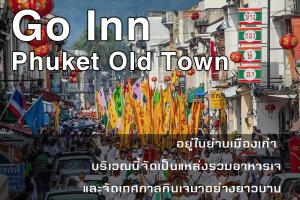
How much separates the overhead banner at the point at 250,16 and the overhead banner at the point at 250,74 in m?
2.39

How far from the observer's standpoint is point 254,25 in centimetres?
5088

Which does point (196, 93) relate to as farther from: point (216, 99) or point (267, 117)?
point (267, 117)

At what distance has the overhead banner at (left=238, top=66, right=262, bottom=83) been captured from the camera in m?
51.1

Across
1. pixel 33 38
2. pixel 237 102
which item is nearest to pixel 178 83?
pixel 237 102

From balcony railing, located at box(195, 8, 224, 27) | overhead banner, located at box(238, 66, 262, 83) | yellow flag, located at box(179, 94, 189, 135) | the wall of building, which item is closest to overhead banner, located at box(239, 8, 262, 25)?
overhead banner, located at box(238, 66, 262, 83)

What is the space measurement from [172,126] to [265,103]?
20.0 feet

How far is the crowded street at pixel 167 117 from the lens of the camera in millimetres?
20266

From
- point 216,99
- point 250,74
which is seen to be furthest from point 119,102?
point 250,74

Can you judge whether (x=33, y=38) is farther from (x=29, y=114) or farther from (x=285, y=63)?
(x=285, y=63)

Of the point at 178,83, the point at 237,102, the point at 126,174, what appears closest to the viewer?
the point at 126,174

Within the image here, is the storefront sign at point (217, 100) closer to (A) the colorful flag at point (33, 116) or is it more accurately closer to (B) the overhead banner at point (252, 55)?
(B) the overhead banner at point (252, 55)

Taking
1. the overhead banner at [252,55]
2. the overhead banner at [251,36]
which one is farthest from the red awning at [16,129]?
the overhead banner at [252,55]

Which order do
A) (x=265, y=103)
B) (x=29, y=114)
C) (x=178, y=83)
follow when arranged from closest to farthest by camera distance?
(x=29, y=114) → (x=265, y=103) → (x=178, y=83)

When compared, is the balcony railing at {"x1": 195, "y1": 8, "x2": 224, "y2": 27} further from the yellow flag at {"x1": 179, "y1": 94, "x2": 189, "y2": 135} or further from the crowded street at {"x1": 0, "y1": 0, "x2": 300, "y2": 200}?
the yellow flag at {"x1": 179, "y1": 94, "x2": 189, "y2": 135}
